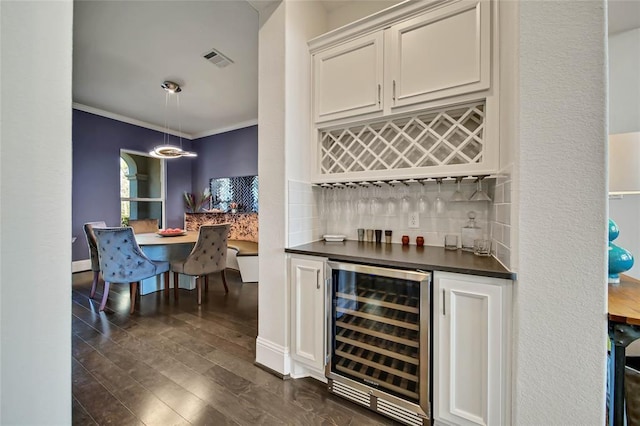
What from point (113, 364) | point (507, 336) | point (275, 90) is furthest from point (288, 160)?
point (113, 364)

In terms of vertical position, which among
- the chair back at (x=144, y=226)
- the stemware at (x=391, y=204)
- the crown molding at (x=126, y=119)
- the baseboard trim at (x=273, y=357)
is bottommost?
the baseboard trim at (x=273, y=357)

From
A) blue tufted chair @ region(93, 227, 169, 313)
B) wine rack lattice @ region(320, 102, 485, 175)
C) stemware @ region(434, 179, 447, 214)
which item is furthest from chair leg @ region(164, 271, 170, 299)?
stemware @ region(434, 179, 447, 214)

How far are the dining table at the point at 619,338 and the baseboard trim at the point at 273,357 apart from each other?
1596 millimetres

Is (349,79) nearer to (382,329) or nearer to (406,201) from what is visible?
(406,201)

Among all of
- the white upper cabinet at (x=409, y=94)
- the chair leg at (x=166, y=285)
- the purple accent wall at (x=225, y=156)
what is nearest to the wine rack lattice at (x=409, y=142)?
the white upper cabinet at (x=409, y=94)

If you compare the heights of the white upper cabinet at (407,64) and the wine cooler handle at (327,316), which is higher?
the white upper cabinet at (407,64)

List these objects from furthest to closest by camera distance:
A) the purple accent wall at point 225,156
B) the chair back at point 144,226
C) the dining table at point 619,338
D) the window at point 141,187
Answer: the purple accent wall at point 225,156 → the window at point 141,187 → the chair back at point 144,226 → the dining table at point 619,338

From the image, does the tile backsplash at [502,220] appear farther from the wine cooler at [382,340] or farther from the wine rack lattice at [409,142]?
the wine cooler at [382,340]

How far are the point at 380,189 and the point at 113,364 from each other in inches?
95.0

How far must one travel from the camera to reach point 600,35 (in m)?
0.95

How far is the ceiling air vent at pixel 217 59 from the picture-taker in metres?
2.99

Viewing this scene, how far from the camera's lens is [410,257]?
1483mm

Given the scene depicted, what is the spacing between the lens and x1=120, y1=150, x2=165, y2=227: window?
5.14m

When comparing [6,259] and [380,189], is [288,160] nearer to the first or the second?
[380,189]
